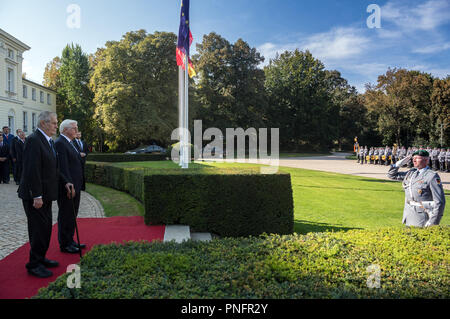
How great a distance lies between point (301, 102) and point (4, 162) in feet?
154

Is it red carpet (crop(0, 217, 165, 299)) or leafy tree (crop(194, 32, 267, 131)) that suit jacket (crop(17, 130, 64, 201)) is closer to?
red carpet (crop(0, 217, 165, 299))

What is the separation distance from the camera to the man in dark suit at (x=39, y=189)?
3.83 metres

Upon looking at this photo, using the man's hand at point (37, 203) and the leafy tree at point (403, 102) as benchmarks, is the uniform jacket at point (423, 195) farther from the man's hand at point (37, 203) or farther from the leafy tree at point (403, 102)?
the leafy tree at point (403, 102)

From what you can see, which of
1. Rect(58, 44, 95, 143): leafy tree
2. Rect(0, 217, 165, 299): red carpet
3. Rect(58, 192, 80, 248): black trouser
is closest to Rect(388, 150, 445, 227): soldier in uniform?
Rect(0, 217, 165, 299): red carpet

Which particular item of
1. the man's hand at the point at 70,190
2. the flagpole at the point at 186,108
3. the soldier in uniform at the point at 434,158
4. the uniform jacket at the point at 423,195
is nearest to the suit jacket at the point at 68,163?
the man's hand at the point at 70,190

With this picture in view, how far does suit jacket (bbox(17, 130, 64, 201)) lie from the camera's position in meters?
3.83

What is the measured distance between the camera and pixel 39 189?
12.6 ft

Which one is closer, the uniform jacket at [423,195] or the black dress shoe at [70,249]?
the uniform jacket at [423,195]

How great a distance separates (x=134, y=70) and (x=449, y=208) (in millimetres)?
32521

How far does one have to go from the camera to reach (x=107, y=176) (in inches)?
534

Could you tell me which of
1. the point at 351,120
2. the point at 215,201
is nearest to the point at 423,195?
the point at 215,201

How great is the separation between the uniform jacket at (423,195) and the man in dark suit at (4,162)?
16.2 m

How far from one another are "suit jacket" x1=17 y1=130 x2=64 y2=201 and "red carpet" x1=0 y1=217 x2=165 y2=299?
3.47 ft

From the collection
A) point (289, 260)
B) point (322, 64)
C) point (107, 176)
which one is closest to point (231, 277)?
point (289, 260)
